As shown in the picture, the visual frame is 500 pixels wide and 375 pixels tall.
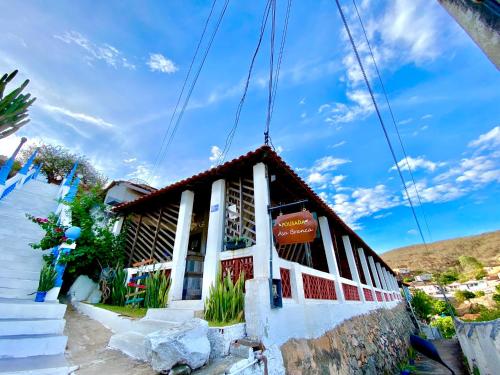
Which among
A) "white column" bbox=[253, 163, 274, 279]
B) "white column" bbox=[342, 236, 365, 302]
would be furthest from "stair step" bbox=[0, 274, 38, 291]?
"white column" bbox=[342, 236, 365, 302]

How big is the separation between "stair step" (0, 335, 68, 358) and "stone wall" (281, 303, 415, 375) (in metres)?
3.42

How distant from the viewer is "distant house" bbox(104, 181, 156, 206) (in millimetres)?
12250

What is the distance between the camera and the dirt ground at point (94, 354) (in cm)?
287

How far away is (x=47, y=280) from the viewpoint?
4355 millimetres

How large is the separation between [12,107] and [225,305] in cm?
649

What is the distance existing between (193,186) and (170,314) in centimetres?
324

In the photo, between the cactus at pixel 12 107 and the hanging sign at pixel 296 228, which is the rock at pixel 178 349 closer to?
the hanging sign at pixel 296 228

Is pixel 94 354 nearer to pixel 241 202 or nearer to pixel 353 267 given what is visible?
pixel 241 202

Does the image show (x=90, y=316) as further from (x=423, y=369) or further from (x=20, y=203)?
(x=423, y=369)

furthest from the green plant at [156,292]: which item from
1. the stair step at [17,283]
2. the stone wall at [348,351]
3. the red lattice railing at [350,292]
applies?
the red lattice railing at [350,292]

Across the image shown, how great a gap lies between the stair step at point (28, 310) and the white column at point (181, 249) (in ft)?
6.69

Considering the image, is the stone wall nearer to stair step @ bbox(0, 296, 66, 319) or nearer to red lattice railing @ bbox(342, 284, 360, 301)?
red lattice railing @ bbox(342, 284, 360, 301)

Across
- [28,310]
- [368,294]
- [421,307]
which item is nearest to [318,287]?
[28,310]

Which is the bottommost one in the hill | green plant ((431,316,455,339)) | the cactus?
green plant ((431,316,455,339))
